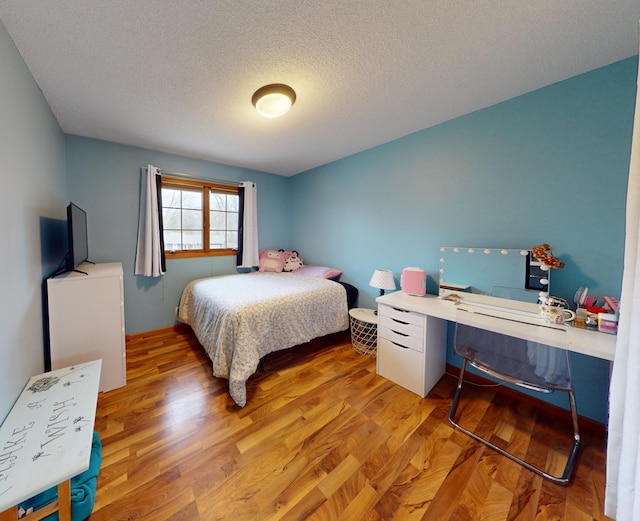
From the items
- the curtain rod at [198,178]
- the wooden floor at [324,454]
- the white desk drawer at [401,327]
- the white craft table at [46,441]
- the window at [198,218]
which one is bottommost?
the wooden floor at [324,454]

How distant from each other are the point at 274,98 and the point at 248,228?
6.85 ft

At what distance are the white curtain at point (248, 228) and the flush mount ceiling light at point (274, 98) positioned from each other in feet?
5.88

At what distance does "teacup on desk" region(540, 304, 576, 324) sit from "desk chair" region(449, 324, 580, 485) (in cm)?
22

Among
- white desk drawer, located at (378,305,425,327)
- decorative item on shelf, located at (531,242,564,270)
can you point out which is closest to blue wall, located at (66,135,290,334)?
white desk drawer, located at (378,305,425,327)

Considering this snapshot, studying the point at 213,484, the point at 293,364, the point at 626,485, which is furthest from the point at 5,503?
the point at 626,485

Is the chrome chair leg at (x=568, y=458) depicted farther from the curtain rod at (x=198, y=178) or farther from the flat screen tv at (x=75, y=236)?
the curtain rod at (x=198, y=178)

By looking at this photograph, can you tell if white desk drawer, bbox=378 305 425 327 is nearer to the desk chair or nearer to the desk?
the desk

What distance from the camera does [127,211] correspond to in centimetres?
276

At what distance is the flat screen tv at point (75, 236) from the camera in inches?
65.2

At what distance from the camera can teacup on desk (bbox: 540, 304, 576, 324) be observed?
4.84 feet

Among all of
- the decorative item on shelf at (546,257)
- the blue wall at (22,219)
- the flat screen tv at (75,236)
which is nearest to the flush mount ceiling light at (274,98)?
the blue wall at (22,219)

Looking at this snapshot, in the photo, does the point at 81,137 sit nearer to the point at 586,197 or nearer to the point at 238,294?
the point at 238,294

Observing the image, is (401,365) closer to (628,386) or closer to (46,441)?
(628,386)

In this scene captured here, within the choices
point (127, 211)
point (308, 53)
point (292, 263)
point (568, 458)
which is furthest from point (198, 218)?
point (568, 458)
